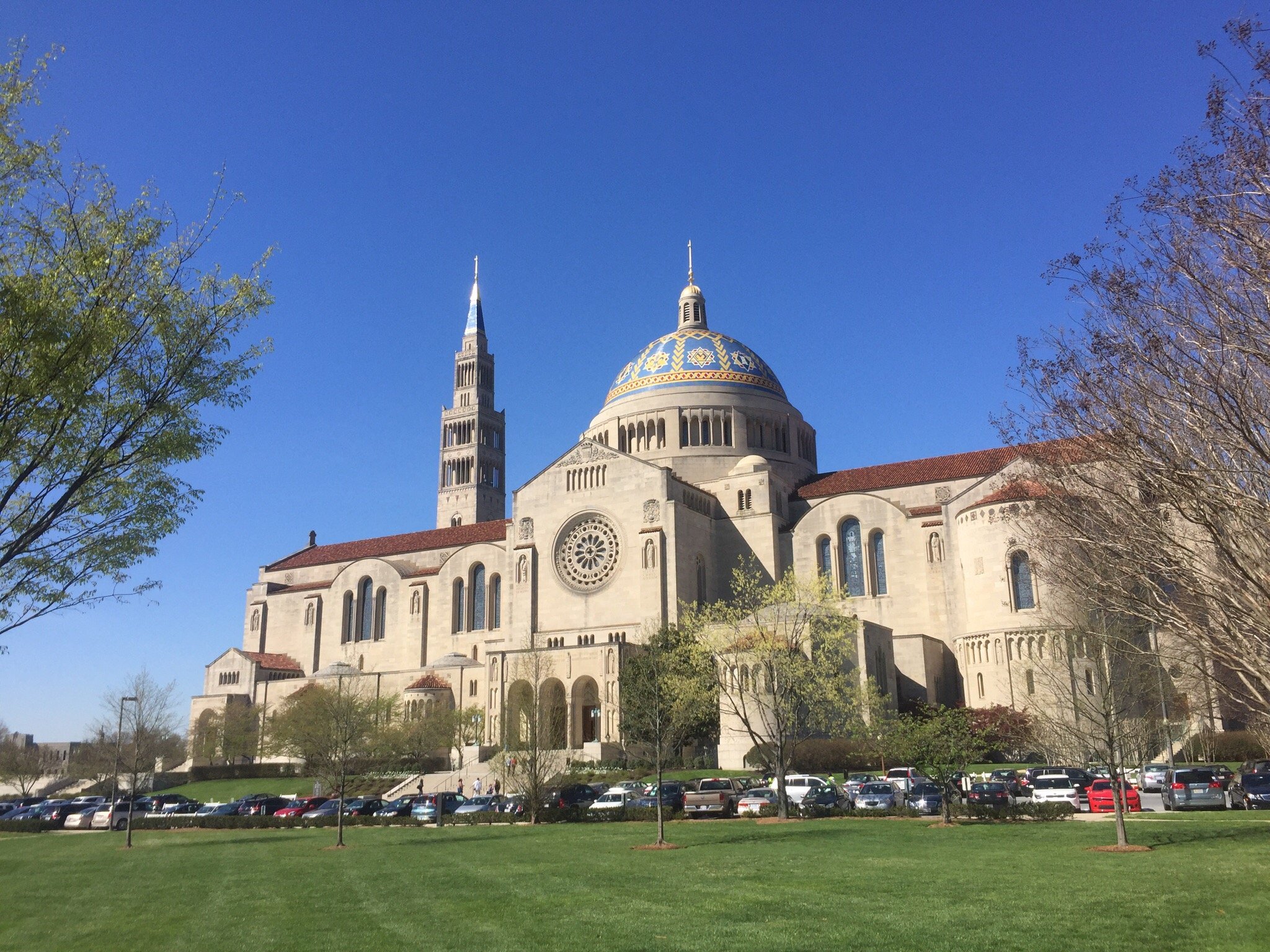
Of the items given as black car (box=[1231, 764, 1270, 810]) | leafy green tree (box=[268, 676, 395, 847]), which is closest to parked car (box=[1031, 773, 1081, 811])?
black car (box=[1231, 764, 1270, 810])

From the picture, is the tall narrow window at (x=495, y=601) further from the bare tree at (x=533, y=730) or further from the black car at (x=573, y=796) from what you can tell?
the black car at (x=573, y=796)

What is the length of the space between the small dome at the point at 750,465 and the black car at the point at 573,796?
3236 cm

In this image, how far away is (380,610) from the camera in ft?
264

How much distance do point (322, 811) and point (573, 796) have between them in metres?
10.7

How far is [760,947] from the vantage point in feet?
41.7

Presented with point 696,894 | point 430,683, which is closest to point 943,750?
point 696,894

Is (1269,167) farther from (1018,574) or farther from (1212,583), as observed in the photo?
(1018,574)

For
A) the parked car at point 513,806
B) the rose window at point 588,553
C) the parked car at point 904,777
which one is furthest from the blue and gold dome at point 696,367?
the parked car at point 513,806

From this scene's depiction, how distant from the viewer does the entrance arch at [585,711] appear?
58.1 m

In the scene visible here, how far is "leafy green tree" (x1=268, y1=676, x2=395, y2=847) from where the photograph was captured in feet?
123

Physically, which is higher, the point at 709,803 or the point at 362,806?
the point at 709,803

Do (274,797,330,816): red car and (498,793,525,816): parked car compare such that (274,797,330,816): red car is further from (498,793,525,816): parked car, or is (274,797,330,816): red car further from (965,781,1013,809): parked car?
(965,781,1013,809): parked car

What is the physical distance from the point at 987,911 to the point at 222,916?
11.9 metres

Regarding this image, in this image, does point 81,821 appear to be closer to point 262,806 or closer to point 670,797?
point 262,806
